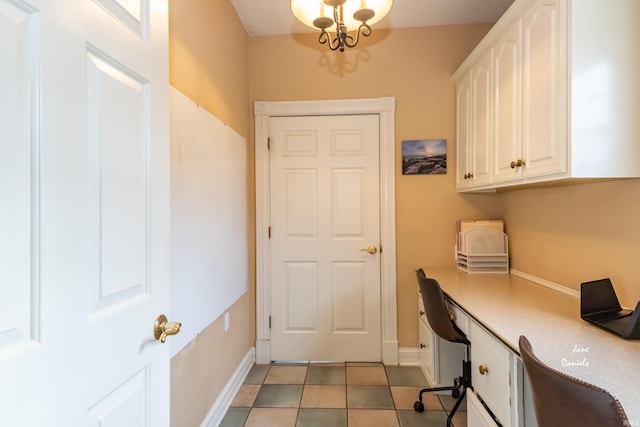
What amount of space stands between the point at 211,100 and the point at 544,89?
175cm

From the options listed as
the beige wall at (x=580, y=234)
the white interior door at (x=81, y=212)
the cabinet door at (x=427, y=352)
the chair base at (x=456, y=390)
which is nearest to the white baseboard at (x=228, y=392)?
the white interior door at (x=81, y=212)

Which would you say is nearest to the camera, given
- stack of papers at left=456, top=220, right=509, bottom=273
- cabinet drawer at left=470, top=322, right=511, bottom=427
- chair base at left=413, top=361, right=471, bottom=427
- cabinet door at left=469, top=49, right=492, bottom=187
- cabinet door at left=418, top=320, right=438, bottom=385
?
cabinet drawer at left=470, top=322, right=511, bottom=427

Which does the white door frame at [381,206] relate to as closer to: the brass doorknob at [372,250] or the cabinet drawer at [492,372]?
the brass doorknob at [372,250]

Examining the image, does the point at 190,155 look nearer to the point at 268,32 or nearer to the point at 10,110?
the point at 10,110

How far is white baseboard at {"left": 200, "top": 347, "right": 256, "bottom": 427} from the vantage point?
177 cm

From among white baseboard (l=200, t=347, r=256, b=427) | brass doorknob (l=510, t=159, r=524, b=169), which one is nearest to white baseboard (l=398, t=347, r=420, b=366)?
white baseboard (l=200, t=347, r=256, b=427)

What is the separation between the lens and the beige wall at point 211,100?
1463mm

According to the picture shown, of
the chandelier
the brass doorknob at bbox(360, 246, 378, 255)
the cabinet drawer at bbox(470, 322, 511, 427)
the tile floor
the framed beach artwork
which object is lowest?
the tile floor

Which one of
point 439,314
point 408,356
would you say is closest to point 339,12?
point 439,314

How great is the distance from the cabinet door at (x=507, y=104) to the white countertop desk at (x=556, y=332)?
2.15 feet

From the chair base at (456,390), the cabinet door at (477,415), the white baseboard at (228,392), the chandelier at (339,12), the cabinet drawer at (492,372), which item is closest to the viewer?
the cabinet drawer at (492,372)

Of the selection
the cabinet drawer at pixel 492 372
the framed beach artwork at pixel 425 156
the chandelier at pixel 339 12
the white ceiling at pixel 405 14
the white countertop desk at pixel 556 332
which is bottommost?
the cabinet drawer at pixel 492 372

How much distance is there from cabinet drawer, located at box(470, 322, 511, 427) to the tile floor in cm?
64

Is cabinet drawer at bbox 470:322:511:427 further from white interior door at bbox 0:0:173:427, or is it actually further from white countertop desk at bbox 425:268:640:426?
white interior door at bbox 0:0:173:427
